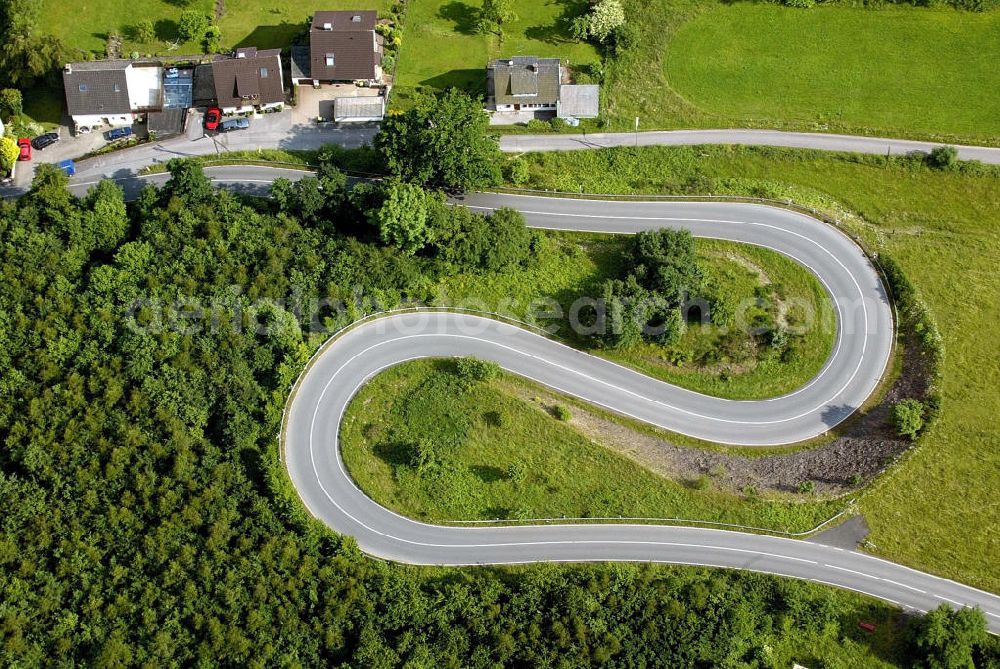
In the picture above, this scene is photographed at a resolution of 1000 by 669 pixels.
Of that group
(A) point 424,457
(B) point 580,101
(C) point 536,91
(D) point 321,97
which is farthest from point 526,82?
(A) point 424,457

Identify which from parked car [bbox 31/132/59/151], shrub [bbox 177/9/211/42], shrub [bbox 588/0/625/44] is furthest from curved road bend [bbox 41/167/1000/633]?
parked car [bbox 31/132/59/151]

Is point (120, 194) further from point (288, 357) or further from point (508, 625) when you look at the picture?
point (508, 625)

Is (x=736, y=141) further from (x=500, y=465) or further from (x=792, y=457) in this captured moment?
(x=500, y=465)

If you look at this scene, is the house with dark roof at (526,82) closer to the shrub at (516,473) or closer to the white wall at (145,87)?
the white wall at (145,87)

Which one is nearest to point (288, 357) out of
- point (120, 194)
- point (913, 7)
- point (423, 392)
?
point (423, 392)

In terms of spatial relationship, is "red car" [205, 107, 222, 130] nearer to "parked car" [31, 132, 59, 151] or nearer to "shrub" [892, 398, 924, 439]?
"parked car" [31, 132, 59, 151]

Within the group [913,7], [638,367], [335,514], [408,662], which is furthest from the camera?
[913,7]
